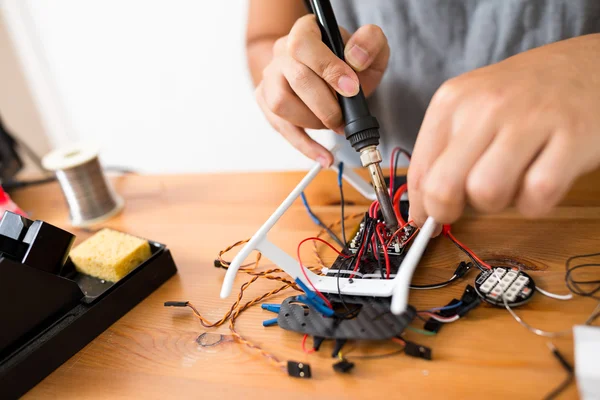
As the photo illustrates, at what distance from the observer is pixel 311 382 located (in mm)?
421

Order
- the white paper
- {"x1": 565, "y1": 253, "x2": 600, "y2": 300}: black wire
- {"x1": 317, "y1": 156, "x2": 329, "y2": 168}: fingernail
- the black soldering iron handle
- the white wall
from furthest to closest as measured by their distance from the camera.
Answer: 1. the white wall
2. {"x1": 317, "y1": 156, "x2": 329, "y2": 168}: fingernail
3. the black soldering iron handle
4. {"x1": 565, "y1": 253, "x2": 600, "y2": 300}: black wire
5. the white paper

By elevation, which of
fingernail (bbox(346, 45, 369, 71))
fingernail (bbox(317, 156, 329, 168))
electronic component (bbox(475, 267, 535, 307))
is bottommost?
electronic component (bbox(475, 267, 535, 307))

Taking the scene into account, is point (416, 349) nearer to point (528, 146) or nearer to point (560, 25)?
point (528, 146)

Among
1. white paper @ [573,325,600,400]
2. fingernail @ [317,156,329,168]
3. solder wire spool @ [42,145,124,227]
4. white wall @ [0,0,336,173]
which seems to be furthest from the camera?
white wall @ [0,0,336,173]

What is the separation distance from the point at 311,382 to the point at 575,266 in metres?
0.30

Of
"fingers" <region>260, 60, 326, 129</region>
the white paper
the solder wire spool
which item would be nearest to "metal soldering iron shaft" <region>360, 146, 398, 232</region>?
"fingers" <region>260, 60, 326, 129</region>

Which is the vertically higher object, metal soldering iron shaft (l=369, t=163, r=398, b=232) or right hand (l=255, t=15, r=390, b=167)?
right hand (l=255, t=15, r=390, b=167)

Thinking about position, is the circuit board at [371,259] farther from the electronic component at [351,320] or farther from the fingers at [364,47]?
the fingers at [364,47]

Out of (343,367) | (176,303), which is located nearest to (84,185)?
(176,303)

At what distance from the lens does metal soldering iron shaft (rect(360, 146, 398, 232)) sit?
0.54 meters

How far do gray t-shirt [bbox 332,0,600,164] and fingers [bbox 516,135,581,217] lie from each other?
1.41ft

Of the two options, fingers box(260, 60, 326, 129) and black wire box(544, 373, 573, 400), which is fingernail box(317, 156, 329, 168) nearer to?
fingers box(260, 60, 326, 129)

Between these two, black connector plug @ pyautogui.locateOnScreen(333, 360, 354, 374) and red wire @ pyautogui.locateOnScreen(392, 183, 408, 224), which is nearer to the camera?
black connector plug @ pyautogui.locateOnScreen(333, 360, 354, 374)

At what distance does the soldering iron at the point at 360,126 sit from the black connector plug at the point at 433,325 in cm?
13
